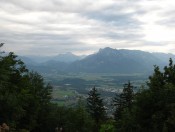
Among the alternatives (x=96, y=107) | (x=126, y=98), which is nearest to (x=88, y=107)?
(x=96, y=107)

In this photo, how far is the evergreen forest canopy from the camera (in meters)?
29.5

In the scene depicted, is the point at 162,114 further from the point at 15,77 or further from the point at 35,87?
the point at 35,87

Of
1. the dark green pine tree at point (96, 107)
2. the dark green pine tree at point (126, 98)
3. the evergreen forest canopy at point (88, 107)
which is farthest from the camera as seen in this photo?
the dark green pine tree at point (126, 98)

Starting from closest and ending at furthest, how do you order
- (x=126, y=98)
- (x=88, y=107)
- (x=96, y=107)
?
1. (x=88, y=107)
2. (x=96, y=107)
3. (x=126, y=98)

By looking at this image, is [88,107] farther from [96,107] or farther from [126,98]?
[126,98]

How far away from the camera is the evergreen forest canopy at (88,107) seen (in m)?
29.5

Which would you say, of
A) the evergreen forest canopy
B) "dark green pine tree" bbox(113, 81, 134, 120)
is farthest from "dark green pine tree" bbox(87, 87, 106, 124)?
"dark green pine tree" bbox(113, 81, 134, 120)

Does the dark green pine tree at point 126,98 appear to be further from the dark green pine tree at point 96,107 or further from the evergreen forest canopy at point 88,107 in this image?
the dark green pine tree at point 96,107

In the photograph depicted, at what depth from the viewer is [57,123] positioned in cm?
5675

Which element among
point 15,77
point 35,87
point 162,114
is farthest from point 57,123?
point 162,114

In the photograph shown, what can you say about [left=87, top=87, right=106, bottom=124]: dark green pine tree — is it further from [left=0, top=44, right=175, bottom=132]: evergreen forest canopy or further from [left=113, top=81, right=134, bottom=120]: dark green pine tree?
[left=113, top=81, right=134, bottom=120]: dark green pine tree

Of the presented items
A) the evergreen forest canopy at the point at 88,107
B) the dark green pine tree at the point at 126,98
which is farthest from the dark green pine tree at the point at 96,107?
the dark green pine tree at the point at 126,98

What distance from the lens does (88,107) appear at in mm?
60031

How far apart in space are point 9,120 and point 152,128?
14030 millimetres
